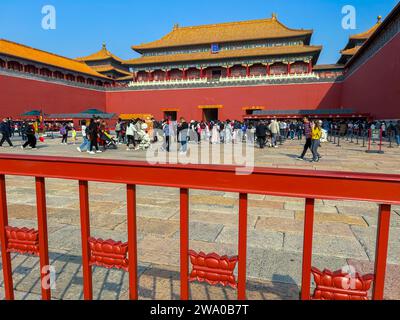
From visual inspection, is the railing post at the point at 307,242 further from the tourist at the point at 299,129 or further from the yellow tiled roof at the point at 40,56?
the yellow tiled roof at the point at 40,56

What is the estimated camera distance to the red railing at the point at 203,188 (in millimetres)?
1128

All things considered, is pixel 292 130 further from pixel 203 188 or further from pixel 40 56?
pixel 40 56

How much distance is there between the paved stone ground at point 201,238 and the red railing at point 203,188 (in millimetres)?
678

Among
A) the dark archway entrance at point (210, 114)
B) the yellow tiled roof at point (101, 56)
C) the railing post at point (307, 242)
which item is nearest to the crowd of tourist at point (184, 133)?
the railing post at point (307, 242)

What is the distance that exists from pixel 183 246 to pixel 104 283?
1.11 metres

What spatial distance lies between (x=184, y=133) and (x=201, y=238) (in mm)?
7269

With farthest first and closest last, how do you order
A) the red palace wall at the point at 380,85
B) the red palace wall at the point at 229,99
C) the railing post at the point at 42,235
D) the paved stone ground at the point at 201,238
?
1. the red palace wall at the point at 229,99
2. the red palace wall at the point at 380,85
3. the paved stone ground at the point at 201,238
4. the railing post at the point at 42,235

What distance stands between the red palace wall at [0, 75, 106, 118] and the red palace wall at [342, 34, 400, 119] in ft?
77.2

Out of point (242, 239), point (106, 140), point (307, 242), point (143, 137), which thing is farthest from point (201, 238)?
point (106, 140)

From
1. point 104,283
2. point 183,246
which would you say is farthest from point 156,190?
point 183,246

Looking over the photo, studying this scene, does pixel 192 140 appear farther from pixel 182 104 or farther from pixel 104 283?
pixel 104 283

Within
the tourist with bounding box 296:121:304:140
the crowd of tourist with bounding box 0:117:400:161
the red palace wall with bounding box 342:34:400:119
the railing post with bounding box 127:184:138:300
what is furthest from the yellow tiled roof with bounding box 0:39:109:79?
the railing post with bounding box 127:184:138:300

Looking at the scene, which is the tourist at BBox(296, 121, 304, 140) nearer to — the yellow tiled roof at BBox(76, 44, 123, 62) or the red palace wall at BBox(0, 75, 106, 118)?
the red palace wall at BBox(0, 75, 106, 118)

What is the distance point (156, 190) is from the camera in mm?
5367
